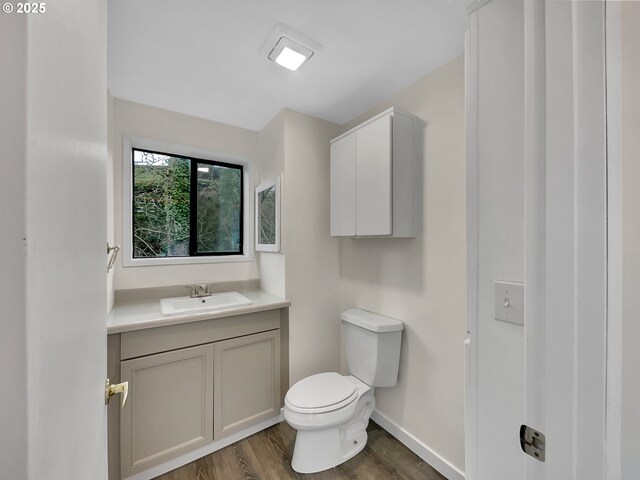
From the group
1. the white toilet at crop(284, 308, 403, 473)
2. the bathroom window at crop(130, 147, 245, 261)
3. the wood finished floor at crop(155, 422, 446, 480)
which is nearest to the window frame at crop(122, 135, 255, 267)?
the bathroom window at crop(130, 147, 245, 261)

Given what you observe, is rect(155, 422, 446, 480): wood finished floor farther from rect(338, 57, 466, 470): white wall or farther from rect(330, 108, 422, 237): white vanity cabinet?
rect(330, 108, 422, 237): white vanity cabinet

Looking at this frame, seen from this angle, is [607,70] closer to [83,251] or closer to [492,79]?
[492,79]

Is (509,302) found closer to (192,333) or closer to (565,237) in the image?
(565,237)

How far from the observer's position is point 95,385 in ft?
1.87

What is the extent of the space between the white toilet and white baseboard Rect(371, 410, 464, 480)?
0.63ft

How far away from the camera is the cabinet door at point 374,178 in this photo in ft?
5.22

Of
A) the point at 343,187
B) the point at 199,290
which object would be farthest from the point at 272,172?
the point at 199,290

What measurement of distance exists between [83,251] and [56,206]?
0.18 metres

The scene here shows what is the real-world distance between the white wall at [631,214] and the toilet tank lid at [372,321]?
4.02ft

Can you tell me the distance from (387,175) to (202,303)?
158 centimetres

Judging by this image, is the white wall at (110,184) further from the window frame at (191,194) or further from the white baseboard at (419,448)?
the white baseboard at (419,448)

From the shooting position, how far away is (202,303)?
196 cm

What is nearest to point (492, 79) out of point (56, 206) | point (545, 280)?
point (545, 280)

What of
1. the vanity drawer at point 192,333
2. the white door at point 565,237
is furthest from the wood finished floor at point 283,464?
the white door at point 565,237
